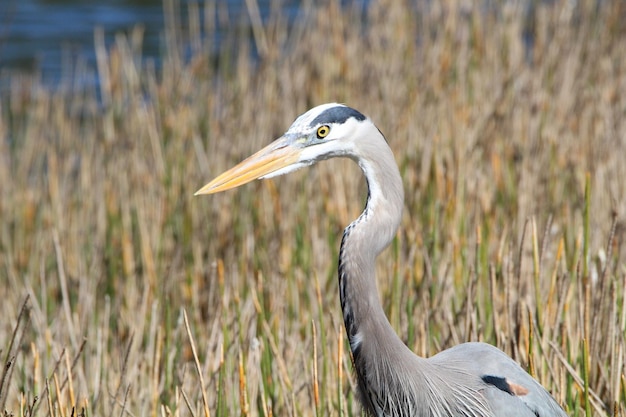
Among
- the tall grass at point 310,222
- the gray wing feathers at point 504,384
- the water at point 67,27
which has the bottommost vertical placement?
the gray wing feathers at point 504,384

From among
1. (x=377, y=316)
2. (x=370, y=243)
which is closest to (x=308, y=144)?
(x=370, y=243)

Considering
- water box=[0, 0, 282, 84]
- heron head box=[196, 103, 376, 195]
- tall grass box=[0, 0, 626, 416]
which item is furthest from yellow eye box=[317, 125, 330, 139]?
water box=[0, 0, 282, 84]

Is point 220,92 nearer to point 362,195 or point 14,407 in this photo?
point 362,195

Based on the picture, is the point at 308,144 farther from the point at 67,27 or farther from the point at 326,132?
the point at 67,27

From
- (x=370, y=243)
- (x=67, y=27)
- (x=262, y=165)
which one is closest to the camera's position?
(x=370, y=243)

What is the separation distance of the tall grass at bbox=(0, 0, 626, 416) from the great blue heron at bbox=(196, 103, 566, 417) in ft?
0.41

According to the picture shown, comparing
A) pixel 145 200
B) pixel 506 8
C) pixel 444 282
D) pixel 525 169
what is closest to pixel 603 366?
pixel 444 282

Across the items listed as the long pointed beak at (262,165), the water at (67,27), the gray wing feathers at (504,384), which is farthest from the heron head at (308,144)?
the water at (67,27)

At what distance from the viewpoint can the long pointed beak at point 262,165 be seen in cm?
264

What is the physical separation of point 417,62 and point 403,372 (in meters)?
4.02

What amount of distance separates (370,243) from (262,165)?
1.16 feet

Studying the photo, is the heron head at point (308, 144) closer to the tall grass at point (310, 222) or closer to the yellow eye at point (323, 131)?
the yellow eye at point (323, 131)

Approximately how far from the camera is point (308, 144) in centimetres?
263

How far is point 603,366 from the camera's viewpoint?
3.12 metres
